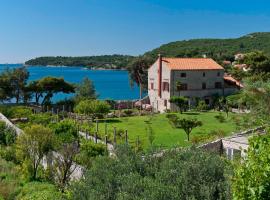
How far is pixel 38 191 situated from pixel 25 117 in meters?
21.8

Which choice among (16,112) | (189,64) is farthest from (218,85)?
(16,112)

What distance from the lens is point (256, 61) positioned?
6312 cm

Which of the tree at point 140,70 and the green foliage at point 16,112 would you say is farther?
the tree at point 140,70

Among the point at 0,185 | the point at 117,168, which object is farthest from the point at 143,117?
the point at 117,168

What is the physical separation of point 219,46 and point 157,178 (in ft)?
479

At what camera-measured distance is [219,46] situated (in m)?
152

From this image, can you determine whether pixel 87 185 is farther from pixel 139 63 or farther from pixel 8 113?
pixel 139 63

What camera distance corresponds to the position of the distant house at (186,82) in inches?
2127

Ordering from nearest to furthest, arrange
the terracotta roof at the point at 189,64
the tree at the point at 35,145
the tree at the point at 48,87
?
the tree at the point at 35,145 → the tree at the point at 48,87 → the terracotta roof at the point at 189,64

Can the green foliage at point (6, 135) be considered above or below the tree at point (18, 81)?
below

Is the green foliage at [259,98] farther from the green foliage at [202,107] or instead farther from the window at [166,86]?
the window at [166,86]

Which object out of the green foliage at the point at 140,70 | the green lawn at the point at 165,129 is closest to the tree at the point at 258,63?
the green foliage at the point at 140,70

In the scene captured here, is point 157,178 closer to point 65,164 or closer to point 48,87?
point 65,164

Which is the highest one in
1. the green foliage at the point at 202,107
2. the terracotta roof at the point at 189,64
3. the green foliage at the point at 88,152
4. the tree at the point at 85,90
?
the terracotta roof at the point at 189,64
